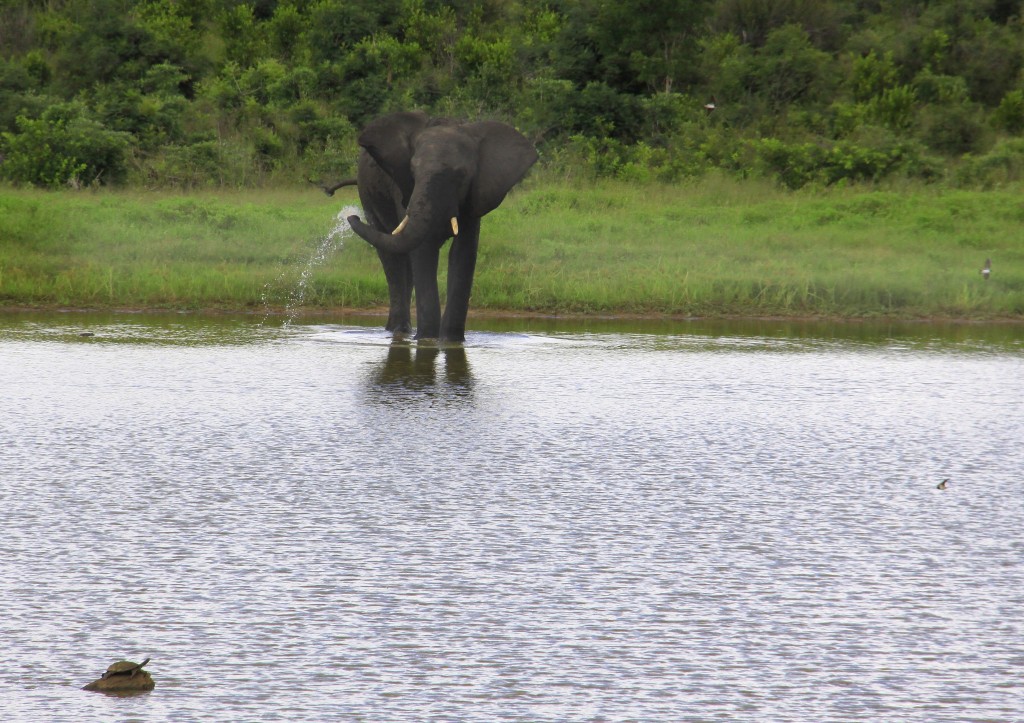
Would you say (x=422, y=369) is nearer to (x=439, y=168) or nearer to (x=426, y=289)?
(x=426, y=289)

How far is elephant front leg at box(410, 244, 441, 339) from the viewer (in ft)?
52.8

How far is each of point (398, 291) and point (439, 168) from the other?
2.32m

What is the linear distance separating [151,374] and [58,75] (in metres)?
25.8

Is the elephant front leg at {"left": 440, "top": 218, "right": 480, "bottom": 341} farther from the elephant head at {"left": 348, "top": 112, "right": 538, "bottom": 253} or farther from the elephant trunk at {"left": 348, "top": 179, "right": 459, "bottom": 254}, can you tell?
the elephant trunk at {"left": 348, "top": 179, "right": 459, "bottom": 254}

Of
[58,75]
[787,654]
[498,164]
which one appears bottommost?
[787,654]

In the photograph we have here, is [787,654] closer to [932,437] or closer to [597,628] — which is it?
[597,628]

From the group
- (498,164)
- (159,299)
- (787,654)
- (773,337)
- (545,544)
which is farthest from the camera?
(159,299)

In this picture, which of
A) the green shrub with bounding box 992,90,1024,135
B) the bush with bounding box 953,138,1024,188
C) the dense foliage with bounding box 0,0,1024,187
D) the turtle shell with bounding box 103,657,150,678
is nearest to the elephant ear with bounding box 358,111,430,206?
the turtle shell with bounding box 103,657,150,678

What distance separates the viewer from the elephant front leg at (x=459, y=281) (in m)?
16.0

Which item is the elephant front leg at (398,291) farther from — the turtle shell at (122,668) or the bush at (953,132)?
the bush at (953,132)

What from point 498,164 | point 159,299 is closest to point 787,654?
point 498,164

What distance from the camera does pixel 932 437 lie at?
1095 cm

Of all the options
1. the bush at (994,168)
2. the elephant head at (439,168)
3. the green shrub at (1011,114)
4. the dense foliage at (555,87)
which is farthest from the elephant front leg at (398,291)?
the green shrub at (1011,114)

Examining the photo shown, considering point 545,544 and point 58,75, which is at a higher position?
point 58,75
